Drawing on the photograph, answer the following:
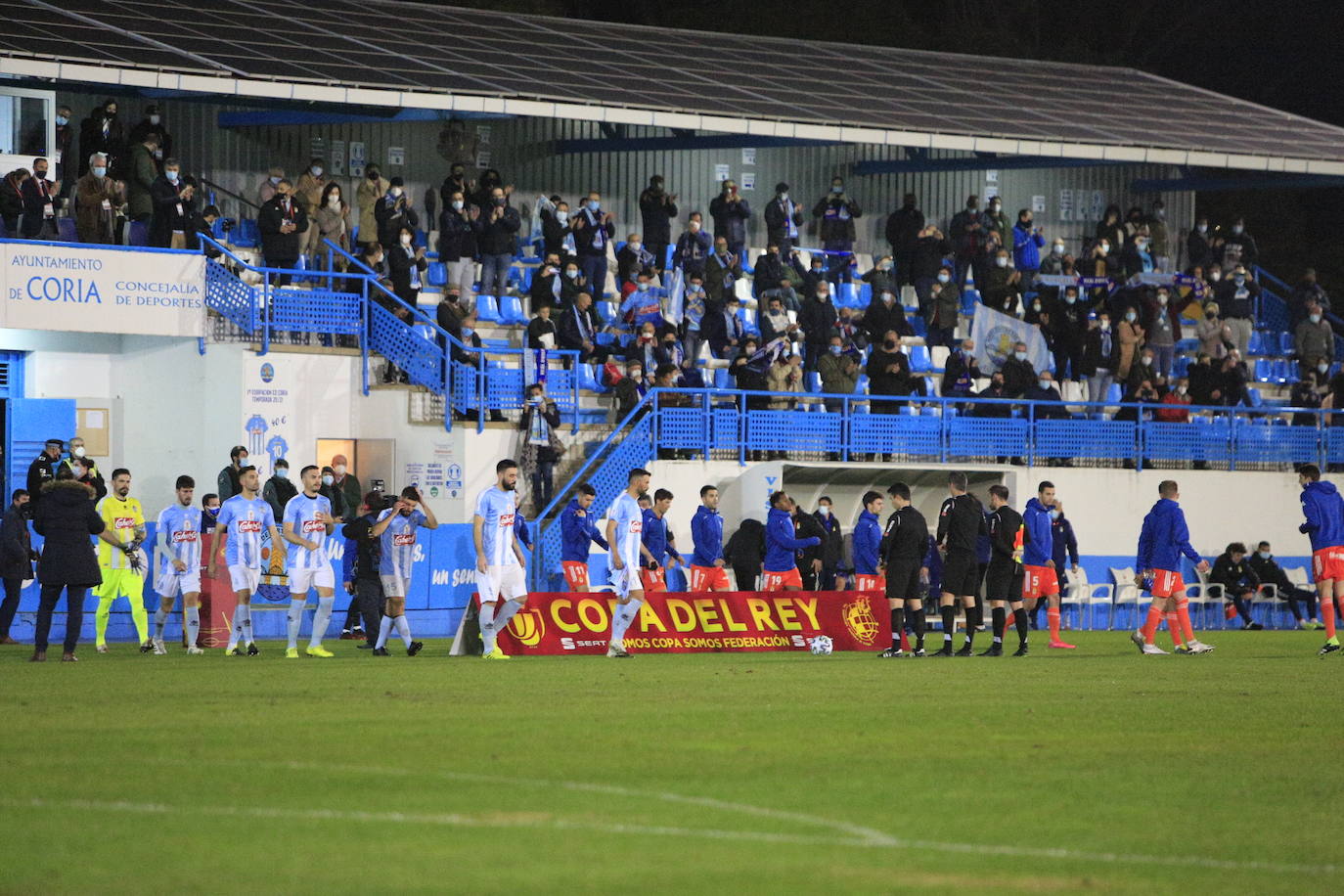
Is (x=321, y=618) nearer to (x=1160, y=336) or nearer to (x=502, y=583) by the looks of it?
(x=502, y=583)

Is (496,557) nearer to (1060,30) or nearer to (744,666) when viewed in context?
(744,666)

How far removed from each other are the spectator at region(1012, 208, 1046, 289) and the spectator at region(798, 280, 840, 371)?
628 centimetres

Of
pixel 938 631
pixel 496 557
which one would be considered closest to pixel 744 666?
pixel 496 557

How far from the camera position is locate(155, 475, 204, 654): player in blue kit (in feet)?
72.8

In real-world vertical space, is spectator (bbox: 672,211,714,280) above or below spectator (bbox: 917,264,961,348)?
above

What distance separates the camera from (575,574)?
85.7ft

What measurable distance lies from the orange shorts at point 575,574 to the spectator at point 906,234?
12.6 metres

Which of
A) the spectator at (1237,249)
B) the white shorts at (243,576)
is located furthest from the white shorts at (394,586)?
the spectator at (1237,249)

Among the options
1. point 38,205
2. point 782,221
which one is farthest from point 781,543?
point 782,221

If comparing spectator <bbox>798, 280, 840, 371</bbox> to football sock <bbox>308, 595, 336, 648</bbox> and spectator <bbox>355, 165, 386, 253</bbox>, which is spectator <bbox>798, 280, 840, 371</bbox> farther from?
football sock <bbox>308, 595, 336, 648</bbox>

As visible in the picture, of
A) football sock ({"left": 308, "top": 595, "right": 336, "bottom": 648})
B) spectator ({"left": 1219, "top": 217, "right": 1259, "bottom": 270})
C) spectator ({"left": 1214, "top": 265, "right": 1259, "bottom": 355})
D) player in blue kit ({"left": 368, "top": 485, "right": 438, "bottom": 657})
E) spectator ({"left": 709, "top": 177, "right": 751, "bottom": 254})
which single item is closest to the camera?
football sock ({"left": 308, "top": 595, "right": 336, "bottom": 648})

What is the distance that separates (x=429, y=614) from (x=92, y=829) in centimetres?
1855

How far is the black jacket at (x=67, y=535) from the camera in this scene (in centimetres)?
1894

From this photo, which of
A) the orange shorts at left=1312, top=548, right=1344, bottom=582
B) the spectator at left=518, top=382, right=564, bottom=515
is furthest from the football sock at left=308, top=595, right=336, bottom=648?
the orange shorts at left=1312, top=548, right=1344, bottom=582
